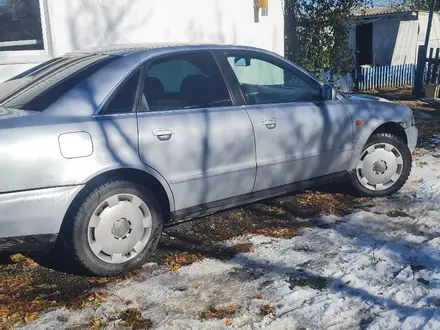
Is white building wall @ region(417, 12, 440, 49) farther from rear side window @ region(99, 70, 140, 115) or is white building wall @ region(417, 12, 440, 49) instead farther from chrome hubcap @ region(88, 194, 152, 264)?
chrome hubcap @ region(88, 194, 152, 264)

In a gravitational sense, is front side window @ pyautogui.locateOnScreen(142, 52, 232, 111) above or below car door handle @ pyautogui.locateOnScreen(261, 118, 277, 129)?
above

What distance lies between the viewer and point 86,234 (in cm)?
359

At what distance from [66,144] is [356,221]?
273 centimetres

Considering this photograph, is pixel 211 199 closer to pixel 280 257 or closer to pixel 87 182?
pixel 280 257

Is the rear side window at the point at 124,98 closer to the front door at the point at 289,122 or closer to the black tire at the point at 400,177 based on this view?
the front door at the point at 289,122

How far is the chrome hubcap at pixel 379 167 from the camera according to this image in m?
5.30

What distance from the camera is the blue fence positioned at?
56.7 ft

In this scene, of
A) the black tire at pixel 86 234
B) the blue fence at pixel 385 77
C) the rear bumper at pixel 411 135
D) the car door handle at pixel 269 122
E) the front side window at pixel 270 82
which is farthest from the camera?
the blue fence at pixel 385 77

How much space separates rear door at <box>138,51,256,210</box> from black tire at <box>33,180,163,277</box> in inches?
8.4

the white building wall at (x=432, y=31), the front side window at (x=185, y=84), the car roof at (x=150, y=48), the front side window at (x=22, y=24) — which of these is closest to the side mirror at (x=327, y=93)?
the car roof at (x=150, y=48)

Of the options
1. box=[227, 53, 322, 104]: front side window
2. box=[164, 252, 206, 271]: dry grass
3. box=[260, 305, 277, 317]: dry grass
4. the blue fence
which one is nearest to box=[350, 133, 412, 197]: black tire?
box=[227, 53, 322, 104]: front side window

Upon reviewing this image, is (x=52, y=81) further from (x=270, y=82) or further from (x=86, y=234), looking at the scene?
(x=270, y=82)

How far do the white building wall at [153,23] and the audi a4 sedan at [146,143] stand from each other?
3.02m

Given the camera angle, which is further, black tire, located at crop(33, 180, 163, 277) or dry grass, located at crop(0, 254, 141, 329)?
black tire, located at crop(33, 180, 163, 277)
